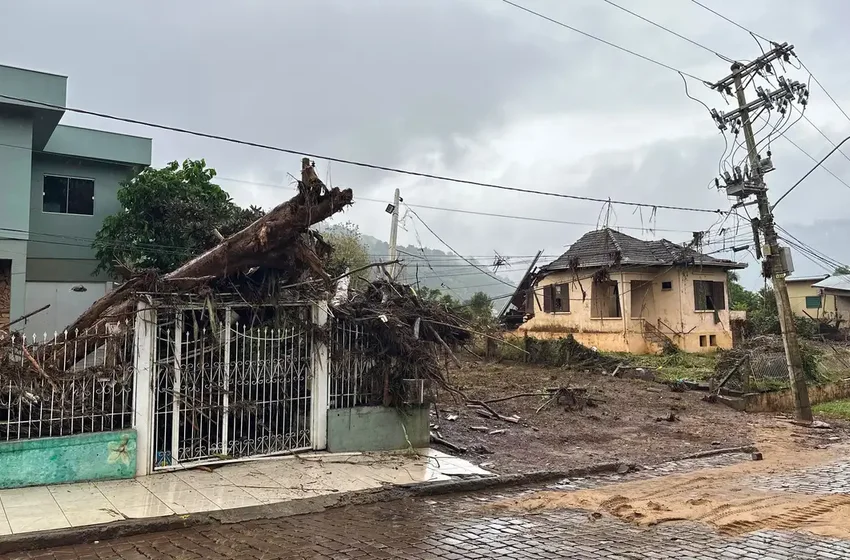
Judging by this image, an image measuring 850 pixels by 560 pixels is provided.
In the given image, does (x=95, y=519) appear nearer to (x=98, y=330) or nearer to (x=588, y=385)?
(x=98, y=330)

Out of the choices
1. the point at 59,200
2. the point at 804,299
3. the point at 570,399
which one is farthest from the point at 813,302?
the point at 59,200

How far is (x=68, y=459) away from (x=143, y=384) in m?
1.23

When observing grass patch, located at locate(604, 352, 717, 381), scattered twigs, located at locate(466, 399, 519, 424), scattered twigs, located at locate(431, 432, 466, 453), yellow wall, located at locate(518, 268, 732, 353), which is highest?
yellow wall, located at locate(518, 268, 732, 353)

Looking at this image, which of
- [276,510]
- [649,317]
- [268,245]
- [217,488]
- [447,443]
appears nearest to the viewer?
[276,510]

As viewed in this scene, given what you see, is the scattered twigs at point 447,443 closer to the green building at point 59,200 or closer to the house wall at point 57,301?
the green building at point 59,200

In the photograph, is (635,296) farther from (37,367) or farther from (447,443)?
(37,367)

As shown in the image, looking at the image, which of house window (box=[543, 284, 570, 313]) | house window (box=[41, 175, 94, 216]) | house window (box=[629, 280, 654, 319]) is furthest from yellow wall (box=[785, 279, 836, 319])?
house window (box=[41, 175, 94, 216])

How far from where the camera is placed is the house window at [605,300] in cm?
3228

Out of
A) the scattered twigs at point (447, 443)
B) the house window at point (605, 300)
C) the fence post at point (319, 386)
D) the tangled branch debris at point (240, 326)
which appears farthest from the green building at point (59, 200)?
→ the house window at point (605, 300)

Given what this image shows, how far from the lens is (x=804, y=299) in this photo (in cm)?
5062

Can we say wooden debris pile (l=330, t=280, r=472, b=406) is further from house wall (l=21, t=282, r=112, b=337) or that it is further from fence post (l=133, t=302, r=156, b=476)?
house wall (l=21, t=282, r=112, b=337)

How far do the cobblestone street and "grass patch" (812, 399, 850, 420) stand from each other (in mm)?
12672

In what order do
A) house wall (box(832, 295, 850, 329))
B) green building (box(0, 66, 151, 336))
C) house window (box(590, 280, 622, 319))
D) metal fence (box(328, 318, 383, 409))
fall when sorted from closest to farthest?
metal fence (box(328, 318, 383, 409))
green building (box(0, 66, 151, 336))
house window (box(590, 280, 622, 319))
house wall (box(832, 295, 850, 329))

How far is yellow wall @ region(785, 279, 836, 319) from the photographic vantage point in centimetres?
4809
